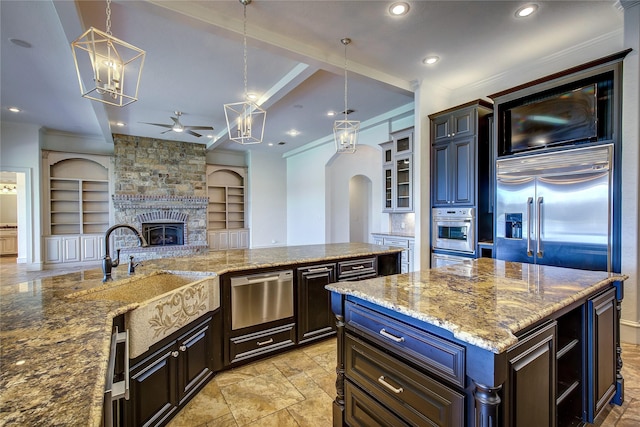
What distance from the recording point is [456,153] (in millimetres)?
4207

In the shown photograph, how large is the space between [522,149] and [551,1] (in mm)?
1490

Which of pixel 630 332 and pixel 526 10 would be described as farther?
pixel 630 332

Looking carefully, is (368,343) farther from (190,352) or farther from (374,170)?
(374,170)

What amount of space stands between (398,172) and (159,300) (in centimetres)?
437

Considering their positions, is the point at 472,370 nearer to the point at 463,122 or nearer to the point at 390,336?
the point at 390,336

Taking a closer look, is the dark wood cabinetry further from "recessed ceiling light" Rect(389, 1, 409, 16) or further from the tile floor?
"recessed ceiling light" Rect(389, 1, 409, 16)

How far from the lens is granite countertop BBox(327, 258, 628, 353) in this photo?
110 cm

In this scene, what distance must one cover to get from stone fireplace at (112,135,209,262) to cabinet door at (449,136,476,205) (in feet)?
22.0

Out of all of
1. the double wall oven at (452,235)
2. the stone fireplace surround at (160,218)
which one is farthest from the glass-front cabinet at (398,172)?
the stone fireplace surround at (160,218)

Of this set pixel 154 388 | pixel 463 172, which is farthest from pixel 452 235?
pixel 154 388

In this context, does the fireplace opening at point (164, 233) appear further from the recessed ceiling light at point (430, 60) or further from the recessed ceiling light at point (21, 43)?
the recessed ceiling light at point (430, 60)

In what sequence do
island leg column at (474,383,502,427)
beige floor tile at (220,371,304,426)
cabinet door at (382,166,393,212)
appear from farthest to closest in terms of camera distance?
cabinet door at (382,166,393,212) < beige floor tile at (220,371,304,426) < island leg column at (474,383,502,427)

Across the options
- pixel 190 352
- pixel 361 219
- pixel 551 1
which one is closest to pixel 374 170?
pixel 361 219

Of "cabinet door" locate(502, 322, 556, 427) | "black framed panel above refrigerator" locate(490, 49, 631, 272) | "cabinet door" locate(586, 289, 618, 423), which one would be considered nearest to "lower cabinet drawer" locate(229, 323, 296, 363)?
"cabinet door" locate(502, 322, 556, 427)
